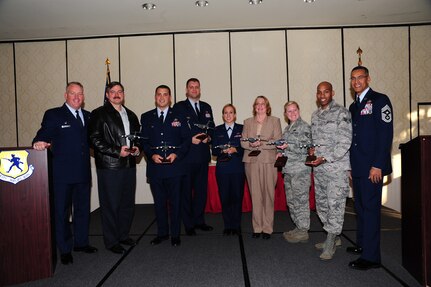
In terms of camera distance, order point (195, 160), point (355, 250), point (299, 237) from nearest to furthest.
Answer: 1. point (355, 250)
2. point (299, 237)
3. point (195, 160)

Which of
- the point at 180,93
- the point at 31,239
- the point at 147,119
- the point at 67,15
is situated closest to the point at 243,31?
the point at 180,93

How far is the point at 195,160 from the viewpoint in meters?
4.25

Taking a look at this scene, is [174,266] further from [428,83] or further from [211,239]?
[428,83]

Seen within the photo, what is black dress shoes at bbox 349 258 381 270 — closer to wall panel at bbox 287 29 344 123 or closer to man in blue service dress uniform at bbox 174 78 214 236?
man in blue service dress uniform at bbox 174 78 214 236

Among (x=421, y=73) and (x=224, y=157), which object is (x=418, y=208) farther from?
(x=421, y=73)

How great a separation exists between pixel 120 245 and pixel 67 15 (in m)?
4.18

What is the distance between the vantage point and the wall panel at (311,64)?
6.70 metres

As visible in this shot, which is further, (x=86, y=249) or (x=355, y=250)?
(x=86, y=249)

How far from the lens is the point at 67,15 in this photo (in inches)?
221

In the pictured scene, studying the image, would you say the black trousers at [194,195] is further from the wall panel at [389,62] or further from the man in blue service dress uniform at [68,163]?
the wall panel at [389,62]

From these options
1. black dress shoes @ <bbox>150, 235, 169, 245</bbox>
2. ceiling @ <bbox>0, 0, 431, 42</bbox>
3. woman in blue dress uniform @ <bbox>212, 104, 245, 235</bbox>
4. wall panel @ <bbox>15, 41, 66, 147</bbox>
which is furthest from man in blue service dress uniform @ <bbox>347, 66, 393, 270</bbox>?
wall panel @ <bbox>15, 41, 66, 147</bbox>

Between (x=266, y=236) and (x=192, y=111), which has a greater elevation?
(x=192, y=111)

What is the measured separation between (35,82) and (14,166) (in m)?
5.02

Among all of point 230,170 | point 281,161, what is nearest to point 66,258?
point 230,170
